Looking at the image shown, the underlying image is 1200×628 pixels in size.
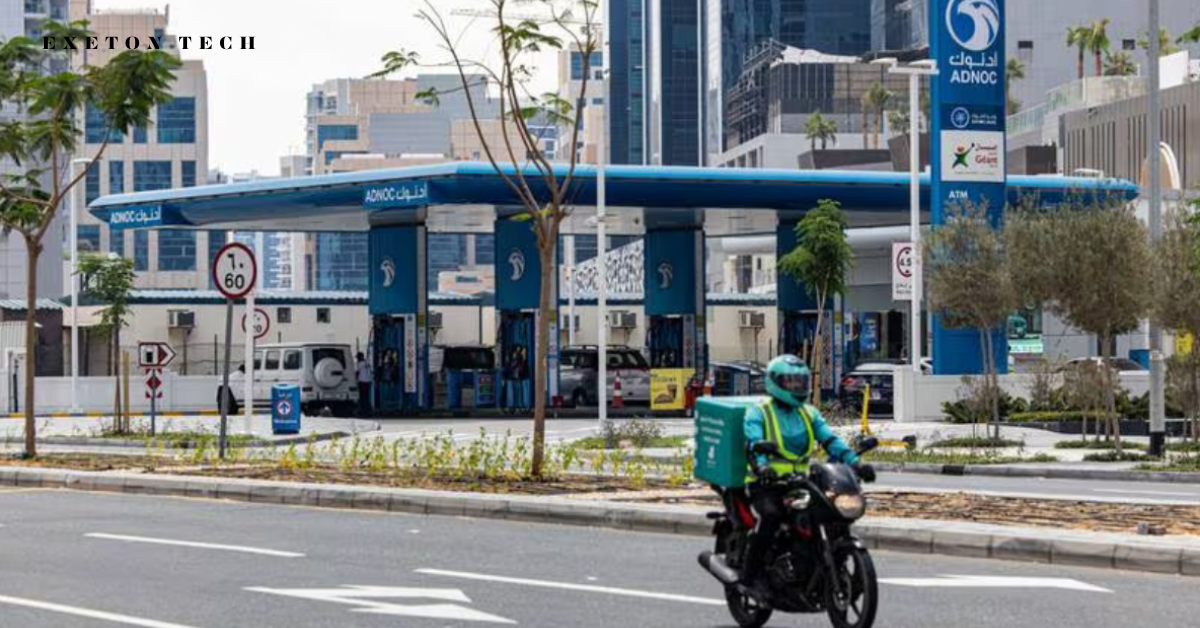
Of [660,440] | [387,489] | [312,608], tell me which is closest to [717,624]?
[312,608]

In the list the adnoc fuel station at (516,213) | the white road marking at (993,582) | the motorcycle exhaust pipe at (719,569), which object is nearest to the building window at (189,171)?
the adnoc fuel station at (516,213)

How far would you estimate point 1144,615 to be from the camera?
12477mm

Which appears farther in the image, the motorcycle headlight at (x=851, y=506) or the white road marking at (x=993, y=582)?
the white road marking at (x=993, y=582)

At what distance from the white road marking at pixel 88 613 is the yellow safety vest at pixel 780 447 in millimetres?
3590

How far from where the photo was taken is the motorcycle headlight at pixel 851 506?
36.0ft

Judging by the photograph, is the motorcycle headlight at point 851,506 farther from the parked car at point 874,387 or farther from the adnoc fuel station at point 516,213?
the parked car at point 874,387

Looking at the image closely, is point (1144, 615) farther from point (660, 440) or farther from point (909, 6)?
point (909, 6)

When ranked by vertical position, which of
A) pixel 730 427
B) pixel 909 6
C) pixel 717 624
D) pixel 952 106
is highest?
pixel 909 6

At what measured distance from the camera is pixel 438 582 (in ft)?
47.1

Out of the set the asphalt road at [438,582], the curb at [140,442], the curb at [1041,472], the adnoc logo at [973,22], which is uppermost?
the adnoc logo at [973,22]

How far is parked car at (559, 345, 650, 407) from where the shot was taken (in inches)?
2186

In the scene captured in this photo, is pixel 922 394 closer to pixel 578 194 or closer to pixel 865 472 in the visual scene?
pixel 578 194

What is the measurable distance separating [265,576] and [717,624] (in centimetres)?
406

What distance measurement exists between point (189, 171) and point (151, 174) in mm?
3562
